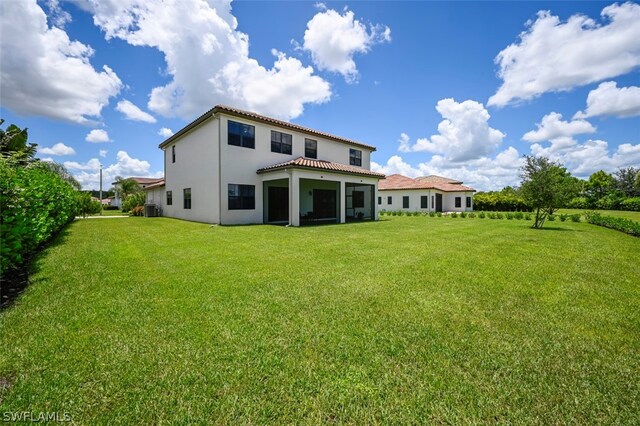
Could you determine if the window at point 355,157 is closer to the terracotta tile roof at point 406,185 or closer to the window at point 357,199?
the window at point 357,199

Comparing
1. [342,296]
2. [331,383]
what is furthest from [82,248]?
[331,383]

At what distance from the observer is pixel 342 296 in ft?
14.5

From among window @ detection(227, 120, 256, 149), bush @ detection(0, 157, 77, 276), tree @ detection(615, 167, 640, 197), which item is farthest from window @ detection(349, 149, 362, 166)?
tree @ detection(615, 167, 640, 197)

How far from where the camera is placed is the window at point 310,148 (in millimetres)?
19741

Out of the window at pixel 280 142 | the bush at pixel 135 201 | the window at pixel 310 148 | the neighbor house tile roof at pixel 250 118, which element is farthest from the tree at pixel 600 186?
the bush at pixel 135 201

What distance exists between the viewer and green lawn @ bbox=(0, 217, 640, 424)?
212 centimetres

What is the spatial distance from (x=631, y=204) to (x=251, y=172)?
4505 centimetres

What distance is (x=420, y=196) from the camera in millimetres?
32188

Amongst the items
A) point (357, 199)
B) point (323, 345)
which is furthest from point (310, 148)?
point (323, 345)

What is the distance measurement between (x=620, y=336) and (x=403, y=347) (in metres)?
2.73

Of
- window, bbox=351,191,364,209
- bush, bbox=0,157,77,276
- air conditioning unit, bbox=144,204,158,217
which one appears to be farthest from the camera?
window, bbox=351,191,364,209

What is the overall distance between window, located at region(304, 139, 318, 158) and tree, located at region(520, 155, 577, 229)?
13170 millimetres

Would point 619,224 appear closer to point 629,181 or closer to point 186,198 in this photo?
point 186,198

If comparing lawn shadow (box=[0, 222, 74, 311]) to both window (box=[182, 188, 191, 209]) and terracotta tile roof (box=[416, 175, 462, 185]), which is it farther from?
terracotta tile roof (box=[416, 175, 462, 185])
